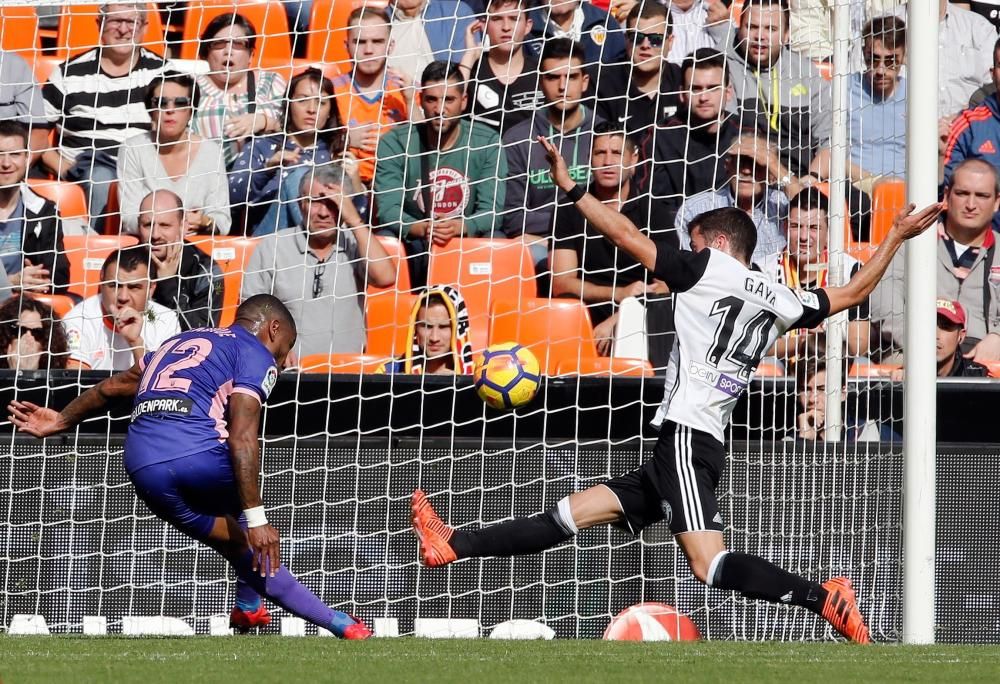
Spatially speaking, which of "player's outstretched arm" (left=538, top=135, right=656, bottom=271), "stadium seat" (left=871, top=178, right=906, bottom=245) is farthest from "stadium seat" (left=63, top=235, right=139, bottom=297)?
"stadium seat" (left=871, top=178, right=906, bottom=245)

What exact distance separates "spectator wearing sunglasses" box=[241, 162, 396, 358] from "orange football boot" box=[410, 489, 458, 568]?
2836mm

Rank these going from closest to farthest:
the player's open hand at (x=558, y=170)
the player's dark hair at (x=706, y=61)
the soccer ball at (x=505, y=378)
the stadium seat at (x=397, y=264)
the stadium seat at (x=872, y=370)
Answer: the player's open hand at (x=558, y=170), the soccer ball at (x=505, y=378), the stadium seat at (x=872, y=370), the player's dark hair at (x=706, y=61), the stadium seat at (x=397, y=264)

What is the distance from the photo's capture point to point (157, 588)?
6812 mm

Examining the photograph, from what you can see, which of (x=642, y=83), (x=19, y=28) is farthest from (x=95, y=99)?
(x=642, y=83)

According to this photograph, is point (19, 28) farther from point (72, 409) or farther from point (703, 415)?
point (703, 415)

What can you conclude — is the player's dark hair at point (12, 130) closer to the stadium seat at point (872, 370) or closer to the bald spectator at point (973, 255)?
the stadium seat at point (872, 370)

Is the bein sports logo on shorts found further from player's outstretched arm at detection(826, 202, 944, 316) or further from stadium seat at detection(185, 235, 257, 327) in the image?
stadium seat at detection(185, 235, 257, 327)

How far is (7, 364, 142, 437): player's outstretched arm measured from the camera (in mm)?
5902

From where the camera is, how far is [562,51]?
9.27 meters

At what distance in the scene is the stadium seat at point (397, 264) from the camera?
9.02m

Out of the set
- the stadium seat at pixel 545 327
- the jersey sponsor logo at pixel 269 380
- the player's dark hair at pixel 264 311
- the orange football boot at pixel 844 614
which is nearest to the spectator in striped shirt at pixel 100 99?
the stadium seat at pixel 545 327

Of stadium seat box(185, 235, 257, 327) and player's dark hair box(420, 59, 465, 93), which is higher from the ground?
player's dark hair box(420, 59, 465, 93)

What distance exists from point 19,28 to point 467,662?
27.7 feet

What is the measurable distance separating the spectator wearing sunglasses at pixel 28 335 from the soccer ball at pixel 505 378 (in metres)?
3.00
